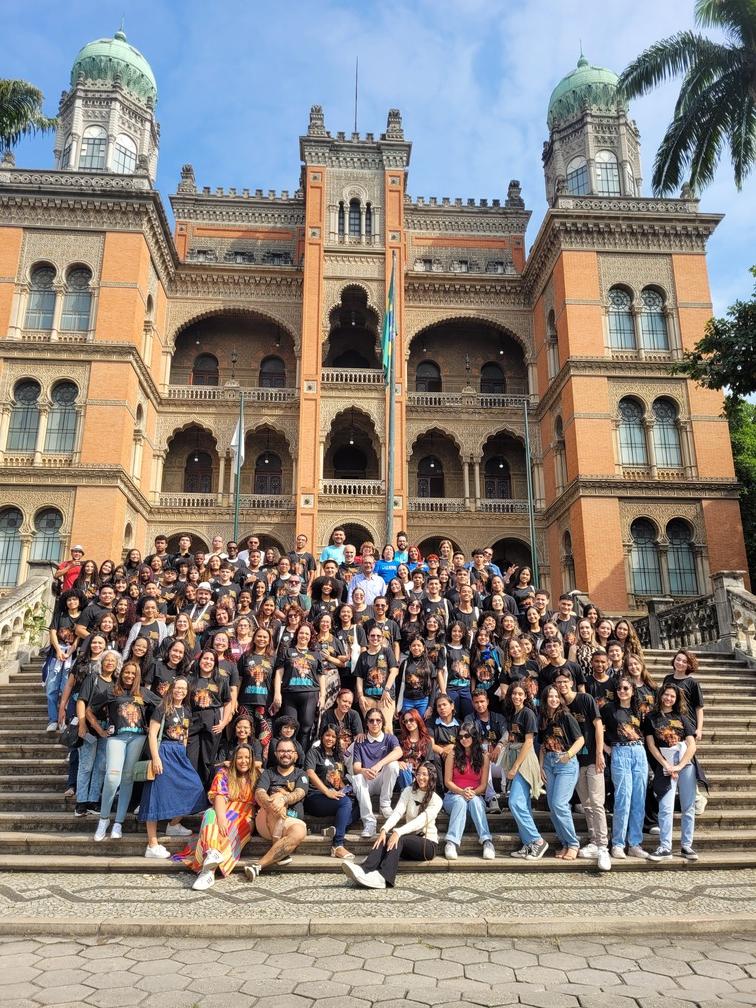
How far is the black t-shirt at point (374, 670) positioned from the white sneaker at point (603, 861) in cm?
268

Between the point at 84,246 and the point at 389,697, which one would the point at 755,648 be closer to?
the point at 389,697

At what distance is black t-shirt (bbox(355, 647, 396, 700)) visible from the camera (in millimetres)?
8062

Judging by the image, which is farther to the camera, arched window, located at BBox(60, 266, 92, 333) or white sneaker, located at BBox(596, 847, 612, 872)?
arched window, located at BBox(60, 266, 92, 333)

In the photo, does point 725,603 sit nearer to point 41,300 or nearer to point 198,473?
point 198,473

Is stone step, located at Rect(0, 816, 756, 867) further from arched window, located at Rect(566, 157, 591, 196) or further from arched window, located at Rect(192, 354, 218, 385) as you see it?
arched window, located at Rect(566, 157, 591, 196)

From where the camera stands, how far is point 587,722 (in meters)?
7.11

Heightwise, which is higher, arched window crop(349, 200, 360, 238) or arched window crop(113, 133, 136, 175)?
arched window crop(113, 133, 136, 175)

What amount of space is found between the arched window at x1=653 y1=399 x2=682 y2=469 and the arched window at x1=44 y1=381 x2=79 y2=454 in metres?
19.4

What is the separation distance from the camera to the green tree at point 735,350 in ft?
51.4

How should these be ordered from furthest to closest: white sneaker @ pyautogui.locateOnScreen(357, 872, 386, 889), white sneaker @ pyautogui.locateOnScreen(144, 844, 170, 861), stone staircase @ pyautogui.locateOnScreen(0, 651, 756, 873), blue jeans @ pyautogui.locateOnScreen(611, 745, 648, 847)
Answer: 1. blue jeans @ pyautogui.locateOnScreen(611, 745, 648, 847)
2. white sneaker @ pyautogui.locateOnScreen(144, 844, 170, 861)
3. stone staircase @ pyautogui.locateOnScreen(0, 651, 756, 873)
4. white sneaker @ pyautogui.locateOnScreen(357, 872, 386, 889)

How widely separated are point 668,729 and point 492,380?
85.1 feet

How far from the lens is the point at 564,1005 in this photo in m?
4.09

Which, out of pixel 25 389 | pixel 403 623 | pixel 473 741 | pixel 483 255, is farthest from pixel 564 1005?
pixel 483 255

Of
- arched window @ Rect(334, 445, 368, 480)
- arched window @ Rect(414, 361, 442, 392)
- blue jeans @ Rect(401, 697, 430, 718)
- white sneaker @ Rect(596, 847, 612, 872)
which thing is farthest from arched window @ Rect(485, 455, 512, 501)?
white sneaker @ Rect(596, 847, 612, 872)
